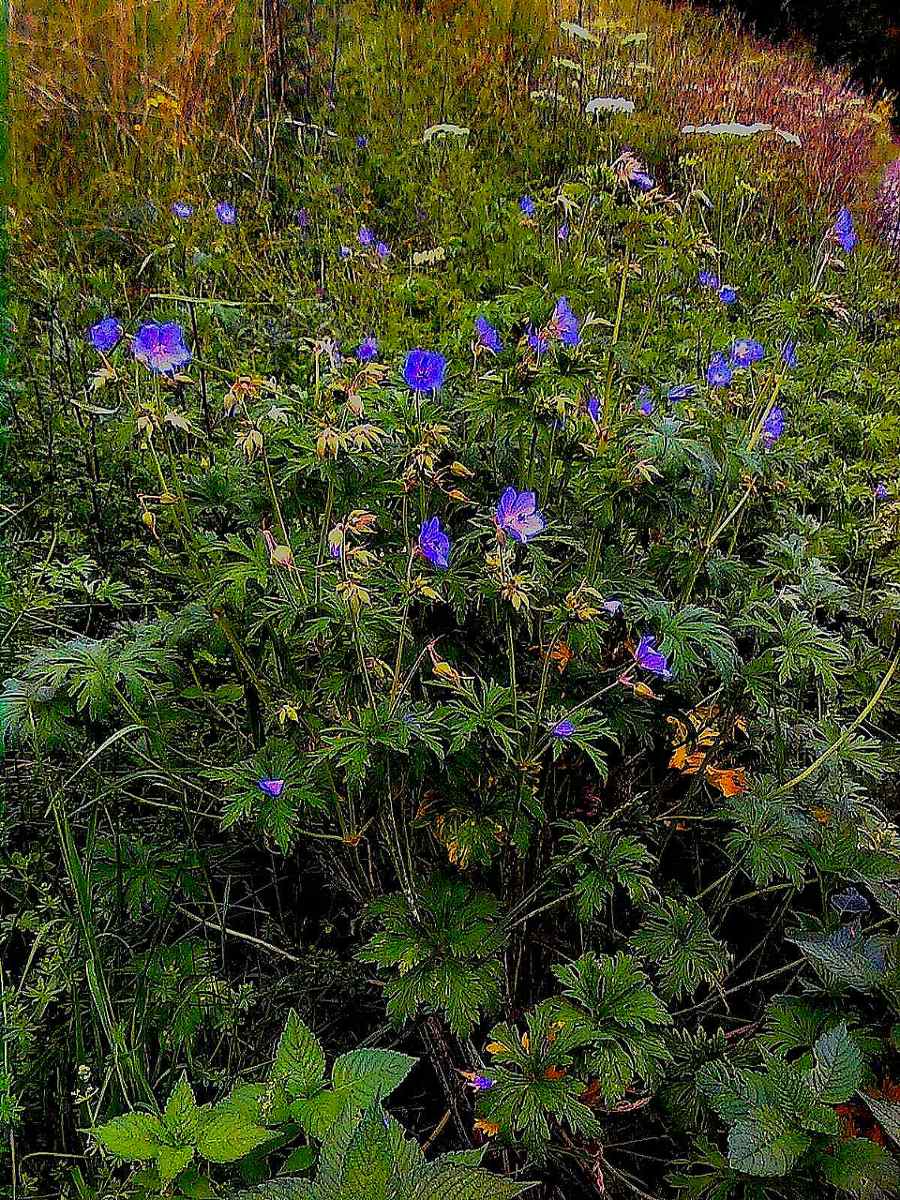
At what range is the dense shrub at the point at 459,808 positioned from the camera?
1259mm

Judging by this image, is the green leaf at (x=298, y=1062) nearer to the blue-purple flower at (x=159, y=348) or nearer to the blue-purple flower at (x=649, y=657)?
the blue-purple flower at (x=649, y=657)

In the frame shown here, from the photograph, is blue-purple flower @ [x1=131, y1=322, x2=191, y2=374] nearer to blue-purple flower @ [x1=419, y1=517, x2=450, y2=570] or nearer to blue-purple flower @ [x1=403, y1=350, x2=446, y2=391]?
blue-purple flower @ [x1=403, y1=350, x2=446, y2=391]

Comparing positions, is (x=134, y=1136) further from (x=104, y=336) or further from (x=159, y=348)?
(x=104, y=336)

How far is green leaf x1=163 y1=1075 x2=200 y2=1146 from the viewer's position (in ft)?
3.57

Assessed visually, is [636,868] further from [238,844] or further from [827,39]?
[827,39]

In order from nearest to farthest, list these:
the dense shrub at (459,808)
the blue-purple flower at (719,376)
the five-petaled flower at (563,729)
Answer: the dense shrub at (459,808)
the five-petaled flower at (563,729)
the blue-purple flower at (719,376)

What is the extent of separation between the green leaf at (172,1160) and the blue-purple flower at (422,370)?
3.41 feet

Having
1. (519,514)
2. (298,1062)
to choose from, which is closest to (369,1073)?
(298,1062)

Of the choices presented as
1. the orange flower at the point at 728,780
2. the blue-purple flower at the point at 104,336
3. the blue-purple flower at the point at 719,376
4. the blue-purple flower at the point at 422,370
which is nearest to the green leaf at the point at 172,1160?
the orange flower at the point at 728,780

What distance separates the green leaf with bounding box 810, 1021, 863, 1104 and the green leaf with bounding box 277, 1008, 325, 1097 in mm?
633

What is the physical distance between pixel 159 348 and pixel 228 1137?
1013 millimetres

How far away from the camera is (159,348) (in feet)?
4.58

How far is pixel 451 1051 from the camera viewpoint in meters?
1.58

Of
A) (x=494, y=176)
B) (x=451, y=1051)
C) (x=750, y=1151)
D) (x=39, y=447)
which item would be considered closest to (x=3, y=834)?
(x=451, y=1051)
